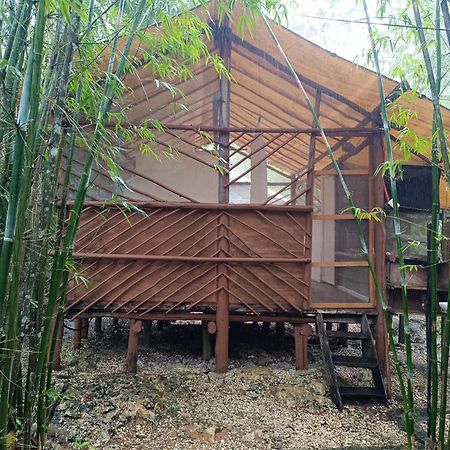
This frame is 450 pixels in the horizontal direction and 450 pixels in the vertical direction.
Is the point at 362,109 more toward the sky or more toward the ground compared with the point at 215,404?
more toward the sky

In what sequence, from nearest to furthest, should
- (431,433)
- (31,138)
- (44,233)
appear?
(31,138) < (44,233) < (431,433)

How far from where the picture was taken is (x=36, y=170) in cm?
150

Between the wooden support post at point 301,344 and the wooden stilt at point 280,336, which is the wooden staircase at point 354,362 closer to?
the wooden support post at point 301,344

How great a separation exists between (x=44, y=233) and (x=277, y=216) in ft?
9.26

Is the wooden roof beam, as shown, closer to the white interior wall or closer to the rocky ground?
the white interior wall

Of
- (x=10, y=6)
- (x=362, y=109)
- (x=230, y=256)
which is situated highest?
(x=362, y=109)

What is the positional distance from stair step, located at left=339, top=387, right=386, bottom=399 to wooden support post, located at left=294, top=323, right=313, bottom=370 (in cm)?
53

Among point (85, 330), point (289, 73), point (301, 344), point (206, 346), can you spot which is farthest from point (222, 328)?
point (289, 73)

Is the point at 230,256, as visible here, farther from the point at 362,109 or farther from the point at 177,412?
the point at 362,109

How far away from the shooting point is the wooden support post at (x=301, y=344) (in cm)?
411

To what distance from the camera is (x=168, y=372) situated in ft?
13.1

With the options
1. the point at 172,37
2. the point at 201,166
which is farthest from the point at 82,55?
the point at 201,166

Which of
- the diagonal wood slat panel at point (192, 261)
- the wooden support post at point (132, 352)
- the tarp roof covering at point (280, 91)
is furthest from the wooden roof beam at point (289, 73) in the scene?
the wooden support post at point (132, 352)

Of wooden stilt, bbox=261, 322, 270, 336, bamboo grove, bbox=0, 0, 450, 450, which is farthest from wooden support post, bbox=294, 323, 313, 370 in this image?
bamboo grove, bbox=0, 0, 450, 450
